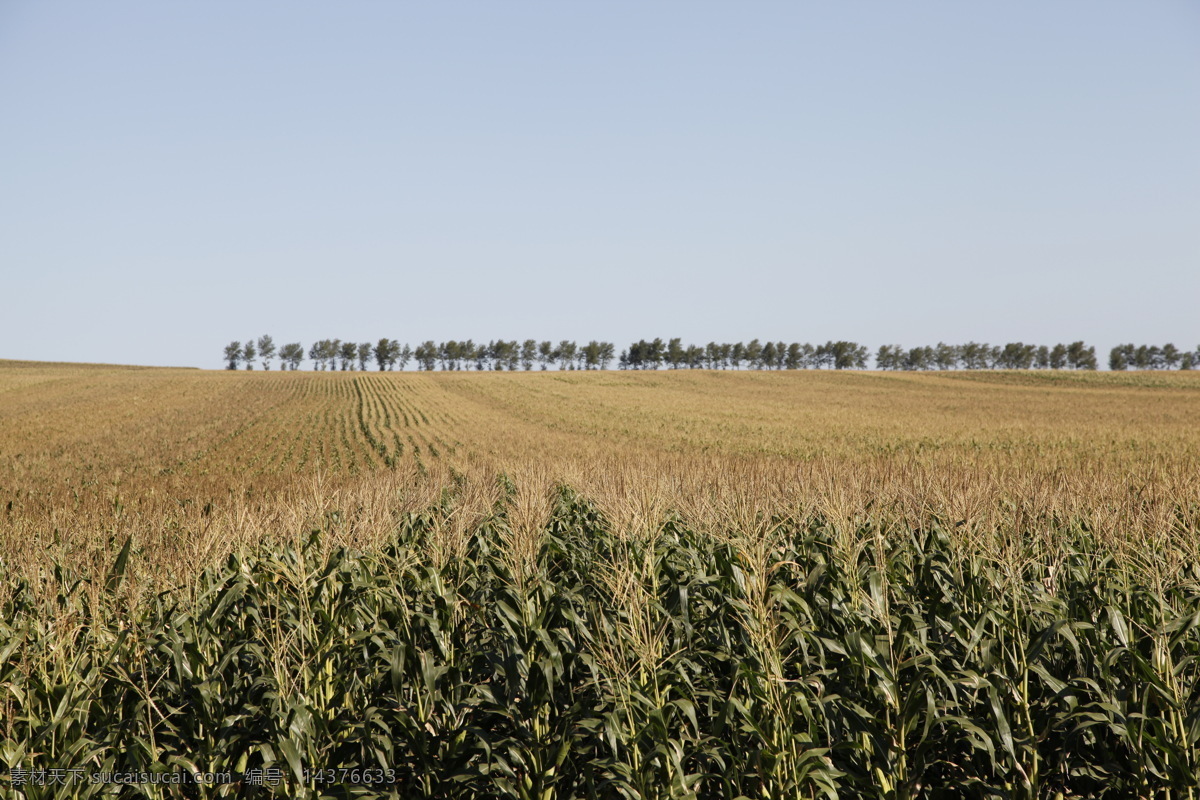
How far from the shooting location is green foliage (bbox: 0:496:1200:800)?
4461 millimetres

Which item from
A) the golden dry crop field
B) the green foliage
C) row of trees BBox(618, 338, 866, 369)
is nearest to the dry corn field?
the green foliage

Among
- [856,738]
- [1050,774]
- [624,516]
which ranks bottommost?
[1050,774]

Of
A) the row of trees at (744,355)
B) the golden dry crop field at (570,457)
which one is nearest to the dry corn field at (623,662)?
the golden dry crop field at (570,457)

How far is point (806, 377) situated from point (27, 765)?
89849 mm

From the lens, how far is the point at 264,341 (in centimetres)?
18000

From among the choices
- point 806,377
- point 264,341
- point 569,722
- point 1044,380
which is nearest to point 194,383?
point 806,377

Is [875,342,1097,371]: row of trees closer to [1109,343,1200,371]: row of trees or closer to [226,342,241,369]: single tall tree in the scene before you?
[1109,343,1200,371]: row of trees

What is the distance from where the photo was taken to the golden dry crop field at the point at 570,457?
8.03m

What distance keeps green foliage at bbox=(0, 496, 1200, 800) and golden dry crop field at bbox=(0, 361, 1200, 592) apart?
76cm

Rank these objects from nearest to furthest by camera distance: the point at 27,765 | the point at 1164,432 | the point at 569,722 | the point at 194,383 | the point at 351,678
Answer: the point at 27,765 < the point at 569,722 < the point at 351,678 < the point at 1164,432 < the point at 194,383

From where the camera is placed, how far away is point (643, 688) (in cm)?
479

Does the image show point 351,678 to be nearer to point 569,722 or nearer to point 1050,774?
point 569,722

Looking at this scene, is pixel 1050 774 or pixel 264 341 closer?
pixel 1050 774

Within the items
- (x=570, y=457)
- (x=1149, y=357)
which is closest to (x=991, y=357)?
(x=1149, y=357)
